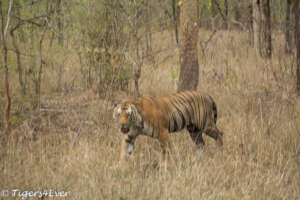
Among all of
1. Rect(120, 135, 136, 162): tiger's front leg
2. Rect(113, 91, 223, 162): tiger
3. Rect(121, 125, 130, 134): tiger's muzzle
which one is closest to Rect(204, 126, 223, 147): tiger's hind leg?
Rect(113, 91, 223, 162): tiger

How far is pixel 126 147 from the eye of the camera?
13.9 ft

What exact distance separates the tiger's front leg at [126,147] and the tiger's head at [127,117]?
0.14 metres

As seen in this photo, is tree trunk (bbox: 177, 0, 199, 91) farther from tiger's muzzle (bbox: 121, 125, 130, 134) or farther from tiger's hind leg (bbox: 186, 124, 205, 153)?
tiger's muzzle (bbox: 121, 125, 130, 134)

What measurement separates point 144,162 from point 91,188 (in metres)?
0.93

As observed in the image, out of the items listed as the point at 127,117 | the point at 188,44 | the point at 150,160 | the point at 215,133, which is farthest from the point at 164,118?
the point at 188,44

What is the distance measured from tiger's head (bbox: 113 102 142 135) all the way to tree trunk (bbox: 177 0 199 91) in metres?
2.81

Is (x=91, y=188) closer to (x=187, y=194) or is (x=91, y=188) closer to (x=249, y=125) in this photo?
(x=187, y=194)

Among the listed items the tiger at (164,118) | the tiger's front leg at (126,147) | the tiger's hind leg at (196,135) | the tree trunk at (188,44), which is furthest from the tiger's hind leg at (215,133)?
the tree trunk at (188,44)

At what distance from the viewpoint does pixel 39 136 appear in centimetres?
510

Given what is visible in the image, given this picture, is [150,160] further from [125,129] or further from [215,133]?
[215,133]

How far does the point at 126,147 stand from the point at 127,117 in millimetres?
539

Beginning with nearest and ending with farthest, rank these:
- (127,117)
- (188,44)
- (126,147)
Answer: (127,117) → (126,147) → (188,44)

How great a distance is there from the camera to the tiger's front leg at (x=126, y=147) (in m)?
4.18

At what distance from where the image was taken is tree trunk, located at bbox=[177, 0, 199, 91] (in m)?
6.55
